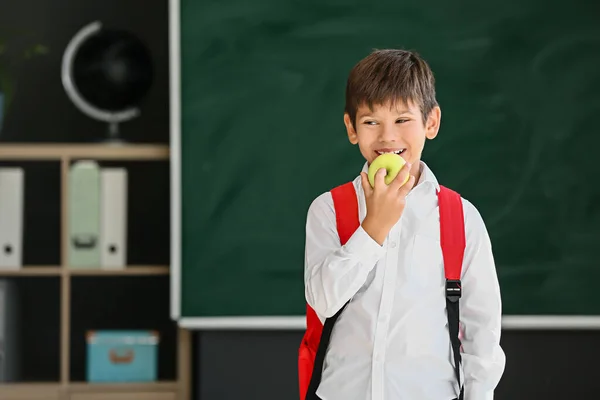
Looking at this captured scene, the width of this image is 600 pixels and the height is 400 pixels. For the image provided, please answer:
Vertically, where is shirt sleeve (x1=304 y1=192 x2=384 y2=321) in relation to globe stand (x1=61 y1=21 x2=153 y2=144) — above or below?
below

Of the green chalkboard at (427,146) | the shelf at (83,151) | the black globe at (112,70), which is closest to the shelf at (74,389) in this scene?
the green chalkboard at (427,146)

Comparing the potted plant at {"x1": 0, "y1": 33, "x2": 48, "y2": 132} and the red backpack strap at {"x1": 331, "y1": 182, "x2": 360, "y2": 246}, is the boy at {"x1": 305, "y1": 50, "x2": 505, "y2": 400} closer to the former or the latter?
the red backpack strap at {"x1": 331, "y1": 182, "x2": 360, "y2": 246}

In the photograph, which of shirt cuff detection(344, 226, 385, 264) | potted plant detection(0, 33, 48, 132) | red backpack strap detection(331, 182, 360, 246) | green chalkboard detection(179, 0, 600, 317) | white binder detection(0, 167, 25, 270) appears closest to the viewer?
shirt cuff detection(344, 226, 385, 264)

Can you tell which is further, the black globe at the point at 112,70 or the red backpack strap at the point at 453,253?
the black globe at the point at 112,70

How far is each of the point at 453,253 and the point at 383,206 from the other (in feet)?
0.55

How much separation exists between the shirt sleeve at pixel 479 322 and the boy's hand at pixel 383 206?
0.17 m

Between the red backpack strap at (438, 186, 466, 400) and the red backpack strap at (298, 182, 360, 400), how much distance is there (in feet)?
0.50

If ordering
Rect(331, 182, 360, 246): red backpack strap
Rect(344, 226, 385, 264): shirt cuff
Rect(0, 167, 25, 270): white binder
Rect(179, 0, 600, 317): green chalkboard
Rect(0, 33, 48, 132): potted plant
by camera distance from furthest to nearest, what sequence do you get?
Rect(0, 33, 48, 132): potted plant → Rect(0, 167, 25, 270): white binder → Rect(179, 0, 600, 317): green chalkboard → Rect(331, 182, 360, 246): red backpack strap → Rect(344, 226, 385, 264): shirt cuff

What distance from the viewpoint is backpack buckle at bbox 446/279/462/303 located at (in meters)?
1.57

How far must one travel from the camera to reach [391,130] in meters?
1.59

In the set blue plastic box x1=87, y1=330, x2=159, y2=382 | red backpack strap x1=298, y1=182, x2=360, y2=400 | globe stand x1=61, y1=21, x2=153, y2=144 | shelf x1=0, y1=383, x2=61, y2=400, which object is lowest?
shelf x1=0, y1=383, x2=61, y2=400

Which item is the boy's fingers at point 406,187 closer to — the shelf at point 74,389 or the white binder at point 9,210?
the shelf at point 74,389

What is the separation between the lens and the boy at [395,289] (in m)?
1.53

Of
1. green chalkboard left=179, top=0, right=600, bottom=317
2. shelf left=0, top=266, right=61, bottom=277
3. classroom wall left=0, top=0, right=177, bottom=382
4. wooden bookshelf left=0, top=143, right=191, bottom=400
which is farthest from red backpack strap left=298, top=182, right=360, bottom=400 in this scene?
classroom wall left=0, top=0, right=177, bottom=382
